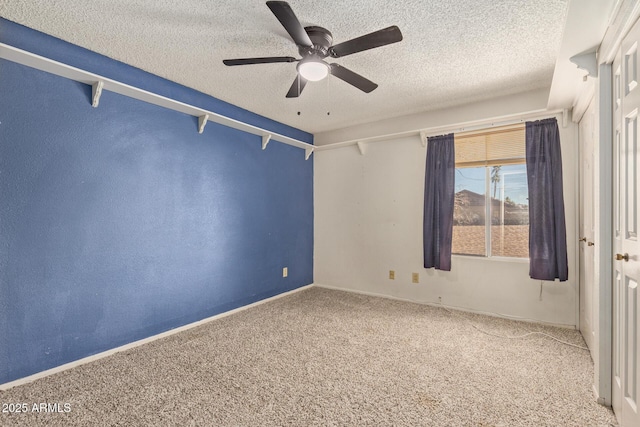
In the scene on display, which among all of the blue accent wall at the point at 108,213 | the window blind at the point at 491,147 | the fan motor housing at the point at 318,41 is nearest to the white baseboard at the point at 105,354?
the blue accent wall at the point at 108,213

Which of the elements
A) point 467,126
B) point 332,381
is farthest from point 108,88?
point 467,126

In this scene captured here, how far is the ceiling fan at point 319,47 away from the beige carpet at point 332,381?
2.02 meters

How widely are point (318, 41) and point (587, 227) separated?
2586 millimetres

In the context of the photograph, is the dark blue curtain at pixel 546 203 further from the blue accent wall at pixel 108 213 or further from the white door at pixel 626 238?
the blue accent wall at pixel 108 213

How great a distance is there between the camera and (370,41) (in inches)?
67.5

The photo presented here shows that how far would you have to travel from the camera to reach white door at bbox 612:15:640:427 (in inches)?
53.5

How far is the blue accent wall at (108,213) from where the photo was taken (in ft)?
6.54

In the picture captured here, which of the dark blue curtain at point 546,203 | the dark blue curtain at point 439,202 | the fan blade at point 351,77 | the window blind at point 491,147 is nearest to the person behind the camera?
the fan blade at point 351,77

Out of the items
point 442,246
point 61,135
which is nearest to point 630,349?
point 442,246

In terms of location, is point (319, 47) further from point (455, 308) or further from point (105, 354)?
point (455, 308)

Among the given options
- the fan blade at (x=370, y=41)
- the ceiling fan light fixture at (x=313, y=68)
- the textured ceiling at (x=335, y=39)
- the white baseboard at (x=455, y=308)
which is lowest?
the white baseboard at (x=455, y=308)

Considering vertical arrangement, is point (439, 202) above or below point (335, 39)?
below

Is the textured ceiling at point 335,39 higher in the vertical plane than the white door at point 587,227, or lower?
higher

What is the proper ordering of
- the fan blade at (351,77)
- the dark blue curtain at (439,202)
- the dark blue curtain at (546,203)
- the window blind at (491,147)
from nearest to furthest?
1. the fan blade at (351,77)
2. the dark blue curtain at (546,203)
3. the window blind at (491,147)
4. the dark blue curtain at (439,202)
